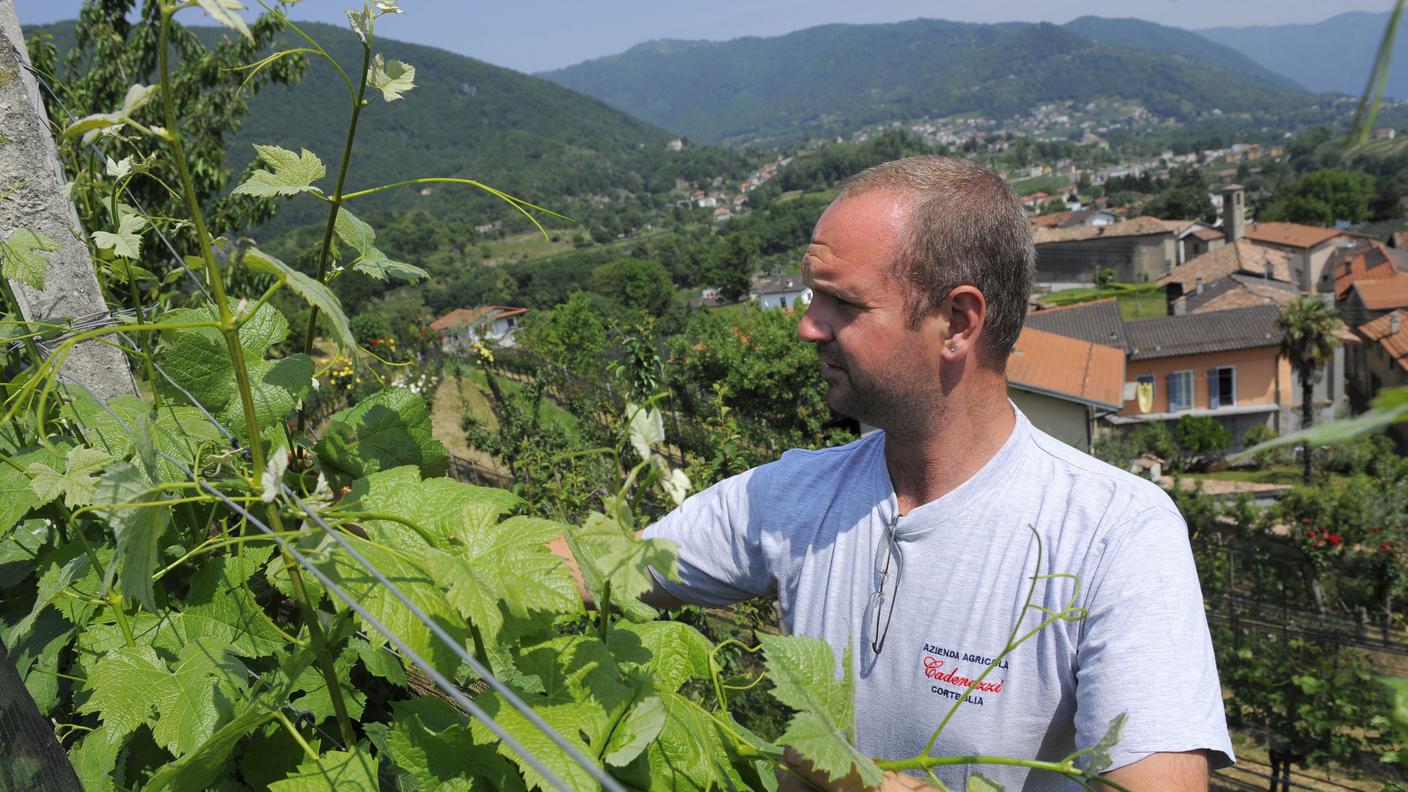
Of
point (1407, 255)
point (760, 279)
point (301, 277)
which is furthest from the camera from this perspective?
point (760, 279)

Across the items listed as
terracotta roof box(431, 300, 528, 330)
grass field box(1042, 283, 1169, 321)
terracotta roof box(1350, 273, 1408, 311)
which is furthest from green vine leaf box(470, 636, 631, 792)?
grass field box(1042, 283, 1169, 321)

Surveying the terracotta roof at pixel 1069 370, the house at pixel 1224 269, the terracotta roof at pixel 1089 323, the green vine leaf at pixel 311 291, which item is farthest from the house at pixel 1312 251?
the green vine leaf at pixel 311 291

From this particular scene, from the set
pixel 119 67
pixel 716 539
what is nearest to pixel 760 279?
pixel 119 67

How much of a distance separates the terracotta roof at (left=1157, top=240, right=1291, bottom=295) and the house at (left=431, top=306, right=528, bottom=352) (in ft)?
113

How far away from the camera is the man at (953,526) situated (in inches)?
50.8

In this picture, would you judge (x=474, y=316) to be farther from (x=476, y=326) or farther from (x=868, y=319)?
(x=868, y=319)

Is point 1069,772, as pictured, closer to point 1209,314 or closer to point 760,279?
point 1209,314

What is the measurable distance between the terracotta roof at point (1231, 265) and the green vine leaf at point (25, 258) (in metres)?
51.3

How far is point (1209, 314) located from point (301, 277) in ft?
121

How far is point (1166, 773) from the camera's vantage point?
1.12 metres

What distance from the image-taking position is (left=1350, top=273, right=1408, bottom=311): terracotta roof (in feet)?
121

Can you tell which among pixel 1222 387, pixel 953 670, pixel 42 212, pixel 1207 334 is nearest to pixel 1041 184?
pixel 1207 334

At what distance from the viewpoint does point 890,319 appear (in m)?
1.51

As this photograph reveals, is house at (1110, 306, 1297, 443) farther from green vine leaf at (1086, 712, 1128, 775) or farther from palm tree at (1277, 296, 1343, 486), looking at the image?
green vine leaf at (1086, 712, 1128, 775)
